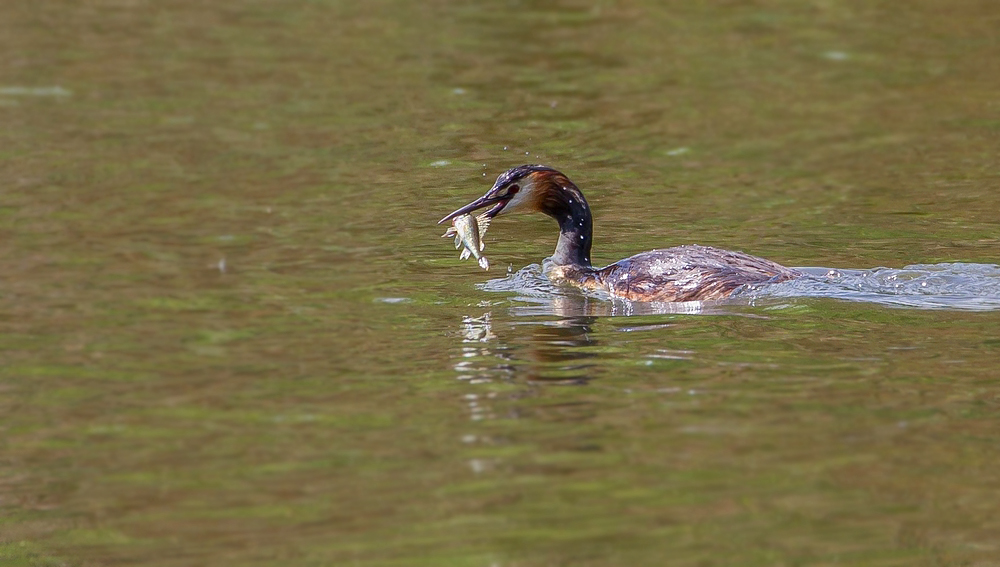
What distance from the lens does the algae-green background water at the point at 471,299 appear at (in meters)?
6.76

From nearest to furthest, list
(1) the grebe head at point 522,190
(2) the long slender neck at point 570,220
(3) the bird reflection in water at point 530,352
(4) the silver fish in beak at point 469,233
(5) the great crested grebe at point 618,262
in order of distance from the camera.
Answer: (3) the bird reflection in water at point 530,352
(5) the great crested grebe at point 618,262
(4) the silver fish in beak at point 469,233
(1) the grebe head at point 522,190
(2) the long slender neck at point 570,220

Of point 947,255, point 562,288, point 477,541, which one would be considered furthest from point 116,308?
point 947,255

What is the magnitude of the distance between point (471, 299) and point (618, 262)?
1258 millimetres

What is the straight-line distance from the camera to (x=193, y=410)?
8.23 meters

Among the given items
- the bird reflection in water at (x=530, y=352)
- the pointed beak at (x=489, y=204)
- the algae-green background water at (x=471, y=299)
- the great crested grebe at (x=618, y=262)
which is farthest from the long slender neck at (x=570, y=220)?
the bird reflection in water at (x=530, y=352)

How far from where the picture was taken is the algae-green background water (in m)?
6.76

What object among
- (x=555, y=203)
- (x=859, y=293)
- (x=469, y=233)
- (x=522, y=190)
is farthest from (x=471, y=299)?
(x=859, y=293)

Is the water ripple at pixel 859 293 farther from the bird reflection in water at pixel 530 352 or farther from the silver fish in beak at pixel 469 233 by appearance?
the bird reflection in water at pixel 530 352

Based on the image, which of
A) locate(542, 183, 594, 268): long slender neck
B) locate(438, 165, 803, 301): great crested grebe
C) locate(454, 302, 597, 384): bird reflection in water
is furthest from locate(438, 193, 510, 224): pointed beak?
locate(454, 302, 597, 384): bird reflection in water

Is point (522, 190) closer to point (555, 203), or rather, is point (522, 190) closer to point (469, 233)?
point (555, 203)

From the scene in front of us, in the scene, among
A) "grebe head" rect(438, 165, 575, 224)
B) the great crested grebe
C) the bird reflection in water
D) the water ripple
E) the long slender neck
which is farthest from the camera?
the long slender neck

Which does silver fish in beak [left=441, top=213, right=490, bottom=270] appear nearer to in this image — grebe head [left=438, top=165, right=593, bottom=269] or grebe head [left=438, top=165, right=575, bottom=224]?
grebe head [left=438, top=165, right=575, bottom=224]

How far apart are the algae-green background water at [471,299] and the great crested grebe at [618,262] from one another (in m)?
0.53

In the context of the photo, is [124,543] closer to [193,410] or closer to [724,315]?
[193,410]
